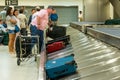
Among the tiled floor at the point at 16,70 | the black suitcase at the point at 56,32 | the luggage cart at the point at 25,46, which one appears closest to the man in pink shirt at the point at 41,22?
the luggage cart at the point at 25,46

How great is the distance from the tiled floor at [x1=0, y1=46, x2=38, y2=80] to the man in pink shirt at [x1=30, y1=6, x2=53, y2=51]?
2.61ft

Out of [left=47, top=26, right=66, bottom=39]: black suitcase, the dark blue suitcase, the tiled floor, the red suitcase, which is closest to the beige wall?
[left=47, top=26, right=66, bottom=39]: black suitcase

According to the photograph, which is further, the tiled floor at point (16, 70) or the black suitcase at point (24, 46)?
the black suitcase at point (24, 46)

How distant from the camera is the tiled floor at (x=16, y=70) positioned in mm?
5773

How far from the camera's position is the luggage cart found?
24.7 feet

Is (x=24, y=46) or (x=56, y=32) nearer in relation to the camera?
(x=24, y=46)

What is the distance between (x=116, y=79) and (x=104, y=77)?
218mm

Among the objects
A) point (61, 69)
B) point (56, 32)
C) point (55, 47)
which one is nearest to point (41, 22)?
point (55, 47)

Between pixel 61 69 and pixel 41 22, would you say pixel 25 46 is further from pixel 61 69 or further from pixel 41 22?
pixel 61 69

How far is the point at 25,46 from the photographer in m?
7.79

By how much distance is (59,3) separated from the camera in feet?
81.6

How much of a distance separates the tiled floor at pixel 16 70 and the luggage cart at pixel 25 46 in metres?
0.20

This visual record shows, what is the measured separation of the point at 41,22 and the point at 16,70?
73.9 inches

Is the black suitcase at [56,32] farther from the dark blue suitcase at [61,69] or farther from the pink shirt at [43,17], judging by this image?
the dark blue suitcase at [61,69]
